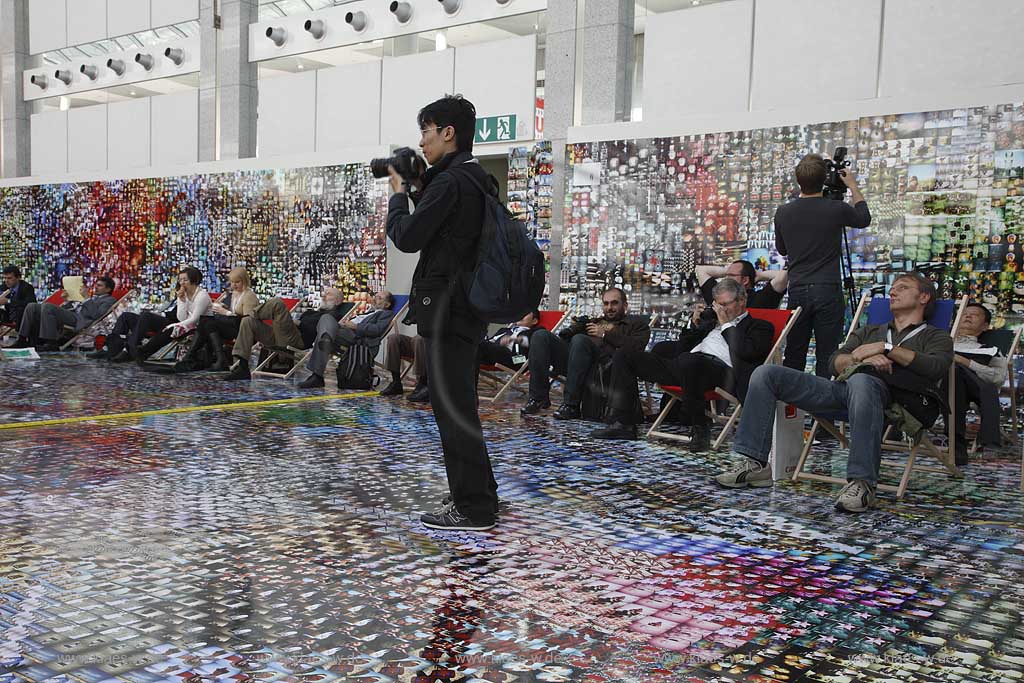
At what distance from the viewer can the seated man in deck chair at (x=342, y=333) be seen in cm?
809

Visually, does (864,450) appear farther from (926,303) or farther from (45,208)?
(45,208)

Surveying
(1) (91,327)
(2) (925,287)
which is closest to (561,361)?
(2) (925,287)

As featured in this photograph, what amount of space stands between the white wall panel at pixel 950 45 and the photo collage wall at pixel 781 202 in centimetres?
84

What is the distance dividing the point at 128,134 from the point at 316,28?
4450 millimetres

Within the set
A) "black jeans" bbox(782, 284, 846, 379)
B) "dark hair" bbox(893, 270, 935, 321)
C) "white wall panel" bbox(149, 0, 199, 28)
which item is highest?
"white wall panel" bbox(149, 0, 199, 28)

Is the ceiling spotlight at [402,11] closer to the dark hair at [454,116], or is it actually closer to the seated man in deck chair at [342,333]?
the seated man in deck chair at [342,333]

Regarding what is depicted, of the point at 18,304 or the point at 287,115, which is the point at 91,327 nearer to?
the point at 18,304

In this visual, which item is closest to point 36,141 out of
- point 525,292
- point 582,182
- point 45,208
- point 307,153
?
point 45,208

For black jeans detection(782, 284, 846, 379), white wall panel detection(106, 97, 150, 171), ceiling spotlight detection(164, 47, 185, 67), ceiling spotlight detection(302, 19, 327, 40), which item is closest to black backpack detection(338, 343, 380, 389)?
black jeans detection(782, 284, 846, 379)

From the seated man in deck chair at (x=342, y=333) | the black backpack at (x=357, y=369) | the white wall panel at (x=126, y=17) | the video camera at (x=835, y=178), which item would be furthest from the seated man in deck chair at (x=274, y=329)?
the white wall panel at (x=126, y=17)

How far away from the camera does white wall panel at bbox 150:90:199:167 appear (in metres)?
14.2

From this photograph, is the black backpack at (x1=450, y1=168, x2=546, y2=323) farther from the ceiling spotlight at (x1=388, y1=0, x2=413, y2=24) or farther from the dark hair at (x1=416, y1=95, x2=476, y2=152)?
the ceiling spotlight at (x1=388, y1=0, x2=413, y2=24)

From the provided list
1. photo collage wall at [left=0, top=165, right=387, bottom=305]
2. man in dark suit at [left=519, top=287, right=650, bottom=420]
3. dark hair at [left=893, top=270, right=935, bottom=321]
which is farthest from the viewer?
photo collage wall at [left=0, top=165, right=387, bottom=305]

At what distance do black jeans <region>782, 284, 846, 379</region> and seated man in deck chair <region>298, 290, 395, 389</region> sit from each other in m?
3.76
